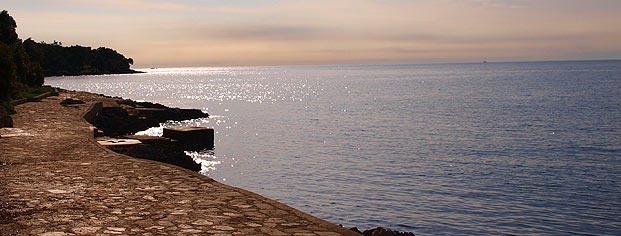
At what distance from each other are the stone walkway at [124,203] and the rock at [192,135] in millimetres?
18242

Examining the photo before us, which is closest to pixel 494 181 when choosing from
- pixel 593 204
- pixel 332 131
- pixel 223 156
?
pixel 593 204

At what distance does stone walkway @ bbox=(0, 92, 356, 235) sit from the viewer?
23.6 feet

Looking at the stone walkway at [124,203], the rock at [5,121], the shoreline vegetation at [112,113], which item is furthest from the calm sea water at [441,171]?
the rock at [5,121]

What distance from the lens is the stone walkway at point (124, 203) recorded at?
7.20 m

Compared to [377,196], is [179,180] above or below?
above

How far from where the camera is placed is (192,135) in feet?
109

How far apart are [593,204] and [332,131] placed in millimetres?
28875

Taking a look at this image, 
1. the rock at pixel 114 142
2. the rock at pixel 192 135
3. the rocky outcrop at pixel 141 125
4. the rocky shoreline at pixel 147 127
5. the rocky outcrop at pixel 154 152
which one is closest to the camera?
the rocky outcrop at pixel 154 152

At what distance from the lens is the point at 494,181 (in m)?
24.3

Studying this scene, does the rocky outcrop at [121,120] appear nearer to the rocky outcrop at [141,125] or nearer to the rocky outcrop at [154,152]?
the rocky outcrop at [141,125]

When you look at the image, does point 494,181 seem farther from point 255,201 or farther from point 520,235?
point 255,201

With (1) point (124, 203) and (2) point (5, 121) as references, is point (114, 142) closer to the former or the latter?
(2) point (5, 121)

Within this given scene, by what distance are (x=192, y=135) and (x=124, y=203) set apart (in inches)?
985

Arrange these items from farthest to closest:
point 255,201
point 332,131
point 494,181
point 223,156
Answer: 1. point 332,131
2. point 223,156
3. point 494,181
4. point 255,201
